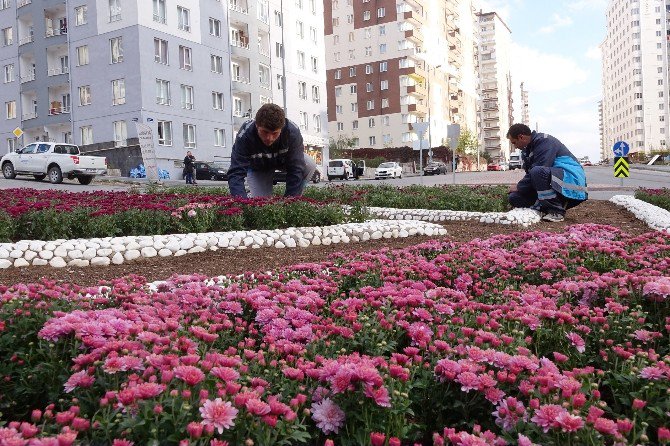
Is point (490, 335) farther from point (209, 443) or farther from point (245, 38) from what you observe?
point (245, 38)

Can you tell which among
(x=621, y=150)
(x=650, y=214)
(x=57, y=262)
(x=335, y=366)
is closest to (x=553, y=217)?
(x=650, y=214)

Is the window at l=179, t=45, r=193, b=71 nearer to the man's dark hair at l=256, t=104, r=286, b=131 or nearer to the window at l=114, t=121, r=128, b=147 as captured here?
the window at l=114, t=121, r=128, b=147

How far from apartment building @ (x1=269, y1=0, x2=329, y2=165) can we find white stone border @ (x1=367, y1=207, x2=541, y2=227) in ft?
131

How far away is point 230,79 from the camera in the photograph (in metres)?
46.0

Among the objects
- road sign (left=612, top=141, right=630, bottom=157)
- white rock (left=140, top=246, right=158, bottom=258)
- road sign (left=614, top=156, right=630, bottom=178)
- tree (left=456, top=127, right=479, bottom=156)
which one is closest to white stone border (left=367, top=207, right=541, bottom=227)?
white rock (left=140, top=246, right=158, bottom=258)

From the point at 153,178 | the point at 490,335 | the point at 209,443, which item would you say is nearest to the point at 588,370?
the point at 490,335

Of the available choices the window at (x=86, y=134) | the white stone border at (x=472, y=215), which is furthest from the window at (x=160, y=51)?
the white stone border at (x=472, y=215)

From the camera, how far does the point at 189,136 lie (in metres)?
42.2

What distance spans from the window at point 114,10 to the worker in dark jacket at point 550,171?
35525mm

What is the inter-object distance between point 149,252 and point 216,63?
4057cm

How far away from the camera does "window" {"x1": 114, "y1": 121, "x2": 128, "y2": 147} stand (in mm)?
38812

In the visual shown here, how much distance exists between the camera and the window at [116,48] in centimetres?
3862

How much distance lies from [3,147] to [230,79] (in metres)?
18.5

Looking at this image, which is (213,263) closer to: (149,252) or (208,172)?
(149,252)
